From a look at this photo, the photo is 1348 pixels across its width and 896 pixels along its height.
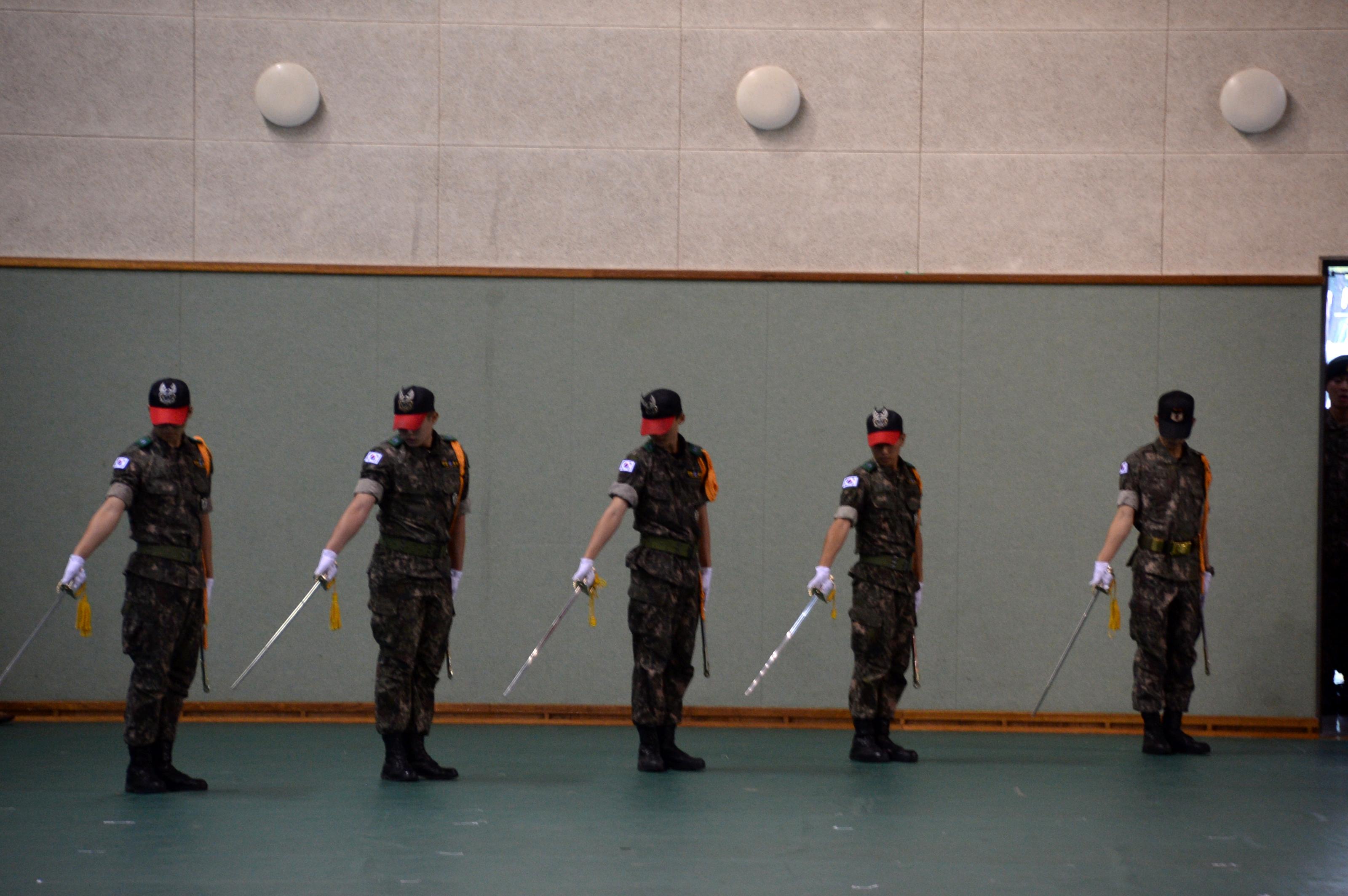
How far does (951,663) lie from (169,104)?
5.26 metres

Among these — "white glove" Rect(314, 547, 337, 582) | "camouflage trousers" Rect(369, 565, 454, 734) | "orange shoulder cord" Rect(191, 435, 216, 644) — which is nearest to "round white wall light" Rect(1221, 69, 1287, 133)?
"camouflage trousers" Rect(369, 565, 454, 734)

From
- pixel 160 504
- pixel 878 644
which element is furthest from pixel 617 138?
pixel 160 504

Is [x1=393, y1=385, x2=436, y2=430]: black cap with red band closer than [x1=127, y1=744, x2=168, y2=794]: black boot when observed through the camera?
No

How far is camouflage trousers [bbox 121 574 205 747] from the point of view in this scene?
516 centimetres

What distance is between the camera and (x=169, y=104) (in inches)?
296

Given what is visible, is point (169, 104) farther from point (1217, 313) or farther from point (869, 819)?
point (1217, 313)

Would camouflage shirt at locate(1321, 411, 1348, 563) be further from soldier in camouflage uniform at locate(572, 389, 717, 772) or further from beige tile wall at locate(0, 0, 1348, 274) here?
soldier in camouflage uniform at locate(572, 389, 717, 772)

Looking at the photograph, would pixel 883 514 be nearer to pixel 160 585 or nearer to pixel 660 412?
pixel 660 412

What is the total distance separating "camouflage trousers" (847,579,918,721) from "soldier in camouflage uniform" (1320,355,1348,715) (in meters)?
3.07

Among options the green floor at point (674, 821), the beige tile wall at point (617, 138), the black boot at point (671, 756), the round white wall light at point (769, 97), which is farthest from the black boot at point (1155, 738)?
the round white wall light at point (769, 97)

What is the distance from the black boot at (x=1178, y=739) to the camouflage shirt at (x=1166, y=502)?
0.67 meters

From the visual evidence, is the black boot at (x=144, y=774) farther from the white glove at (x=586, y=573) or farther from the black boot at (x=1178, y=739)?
the black boot at (x=1178, y=739)

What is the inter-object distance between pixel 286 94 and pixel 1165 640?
5364 millimetres

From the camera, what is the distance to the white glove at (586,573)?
220 inches
